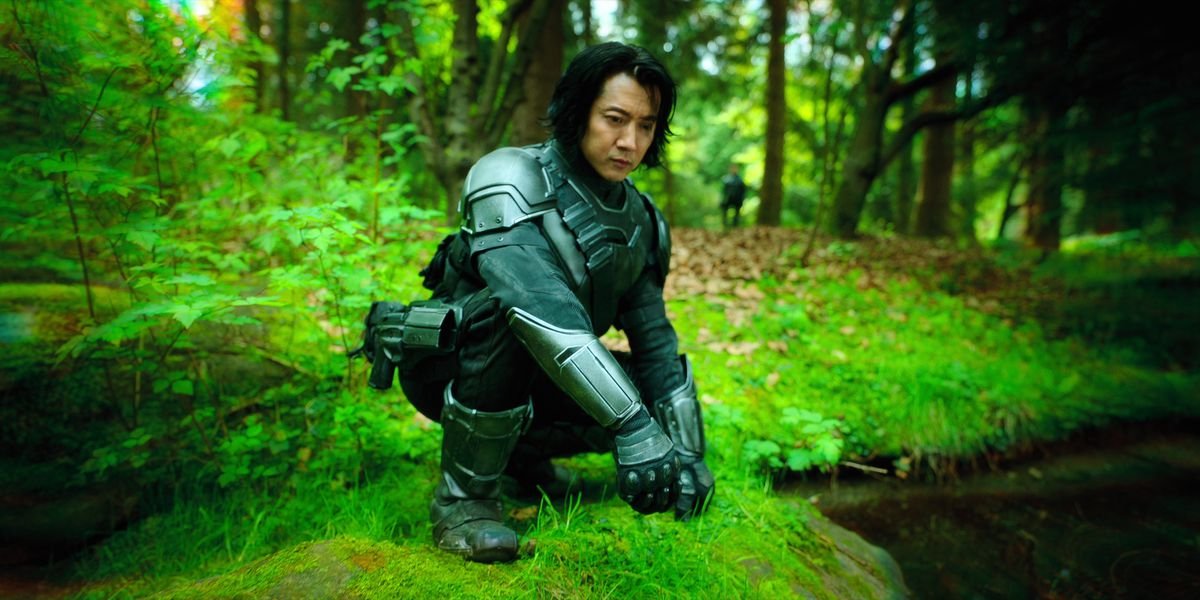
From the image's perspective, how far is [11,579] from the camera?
1.89 meters

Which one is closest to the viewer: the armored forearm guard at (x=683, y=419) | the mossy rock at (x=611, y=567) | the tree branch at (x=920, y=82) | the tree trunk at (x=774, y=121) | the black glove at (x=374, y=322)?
the mossy rock at (x=611, y=567)

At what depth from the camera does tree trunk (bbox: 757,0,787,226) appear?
31.9 ft

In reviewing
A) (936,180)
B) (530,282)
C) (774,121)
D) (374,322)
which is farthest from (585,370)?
(936,180)

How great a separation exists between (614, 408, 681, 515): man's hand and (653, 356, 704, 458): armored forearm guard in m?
0.43

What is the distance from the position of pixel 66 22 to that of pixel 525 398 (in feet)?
6.28

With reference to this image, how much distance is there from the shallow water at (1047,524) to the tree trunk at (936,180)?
302 inches

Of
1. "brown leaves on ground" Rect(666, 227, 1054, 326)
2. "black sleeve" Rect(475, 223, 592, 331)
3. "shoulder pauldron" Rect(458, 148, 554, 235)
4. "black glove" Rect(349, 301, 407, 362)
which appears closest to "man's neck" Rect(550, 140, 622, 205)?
"shoulder pauldron" Rect(458, 148, 554, 235)

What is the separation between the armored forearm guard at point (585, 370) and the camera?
5.09 feet

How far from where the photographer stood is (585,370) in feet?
5.10

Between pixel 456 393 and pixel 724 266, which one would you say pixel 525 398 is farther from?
pixel 724 266

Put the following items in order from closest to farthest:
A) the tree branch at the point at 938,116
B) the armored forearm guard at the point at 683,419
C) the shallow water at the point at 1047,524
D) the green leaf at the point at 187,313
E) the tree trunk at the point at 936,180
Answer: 1. the green leaf at the point at 187,313
2. the armored forearm guard at the point at 683,419
3. the shallow water at the point at 1047,524
4. the tree branch at the point at 938,116
5. the tree trunk at the point at 936,180

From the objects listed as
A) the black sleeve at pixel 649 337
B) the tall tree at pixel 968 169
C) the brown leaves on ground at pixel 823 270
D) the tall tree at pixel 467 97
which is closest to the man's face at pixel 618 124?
the black sleeve at pixel 649 337

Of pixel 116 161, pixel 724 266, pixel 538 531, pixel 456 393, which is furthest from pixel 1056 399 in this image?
pixel 116 161

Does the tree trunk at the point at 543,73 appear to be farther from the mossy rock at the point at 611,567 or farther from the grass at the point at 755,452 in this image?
the mossy rock at the point at 611,567
